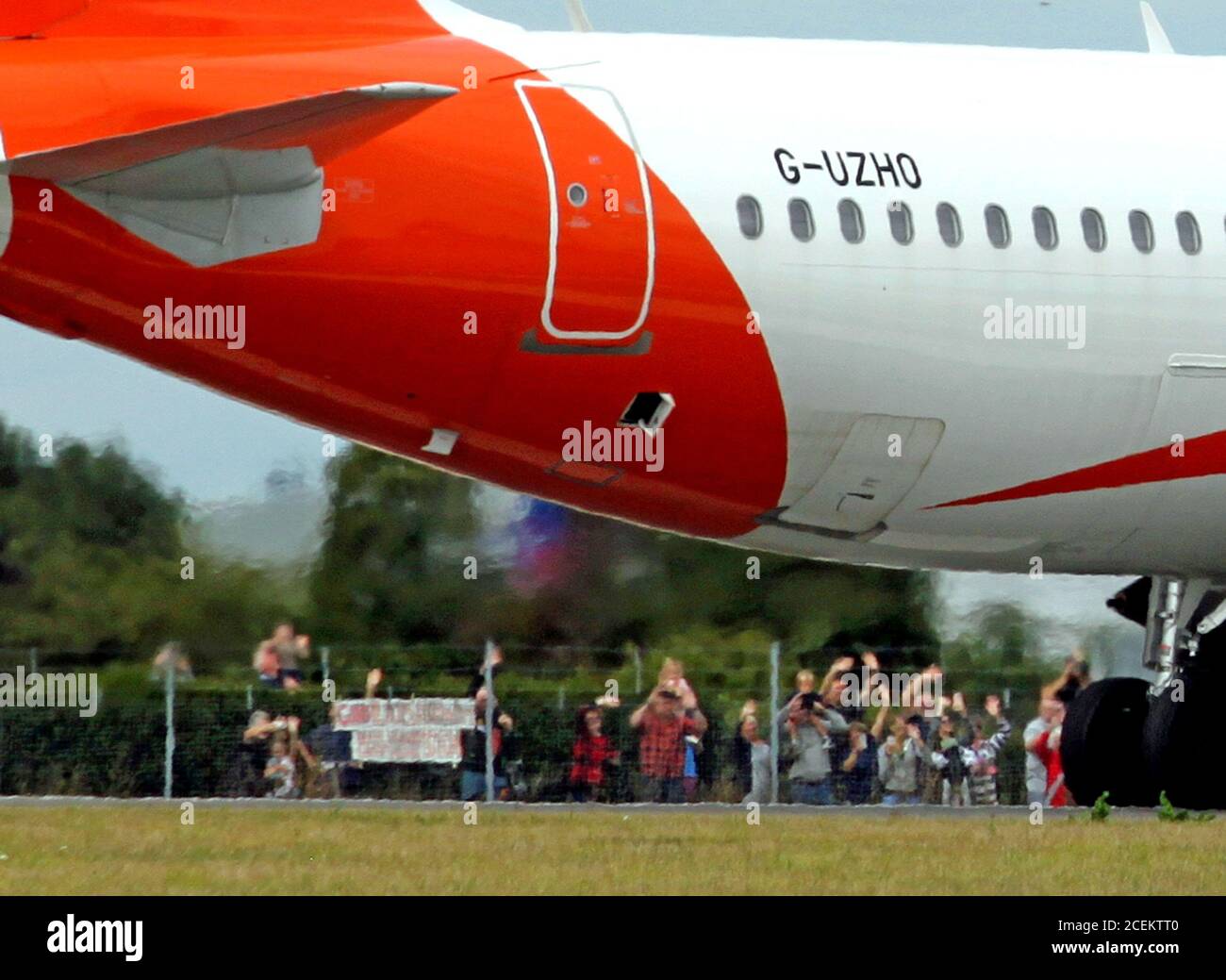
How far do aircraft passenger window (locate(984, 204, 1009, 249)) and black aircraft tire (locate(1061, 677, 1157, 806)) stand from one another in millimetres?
5512

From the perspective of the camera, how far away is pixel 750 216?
15.1m

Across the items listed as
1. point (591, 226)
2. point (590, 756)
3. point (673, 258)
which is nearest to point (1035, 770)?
point (590, 756)

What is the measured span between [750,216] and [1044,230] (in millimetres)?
2068

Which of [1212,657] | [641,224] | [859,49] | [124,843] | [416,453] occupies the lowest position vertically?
[124,843]

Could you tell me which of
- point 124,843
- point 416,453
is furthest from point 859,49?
point 124,843

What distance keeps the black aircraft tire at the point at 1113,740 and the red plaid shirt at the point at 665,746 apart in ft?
13.9

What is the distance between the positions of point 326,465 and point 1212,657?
31.2 feet

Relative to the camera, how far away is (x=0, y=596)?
79.6ft

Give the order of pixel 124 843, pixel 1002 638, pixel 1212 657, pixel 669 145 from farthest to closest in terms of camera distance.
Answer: pixel 1002 638 → pixel 1212 657 → pixel 124 843 → pixel 669 145

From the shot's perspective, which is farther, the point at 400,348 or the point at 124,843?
the point at 124,843

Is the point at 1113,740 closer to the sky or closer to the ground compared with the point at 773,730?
closer to the ground

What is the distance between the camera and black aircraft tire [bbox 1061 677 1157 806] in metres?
20.1

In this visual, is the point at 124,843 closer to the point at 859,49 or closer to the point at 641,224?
the point at 641,224

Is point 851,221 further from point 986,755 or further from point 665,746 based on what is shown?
point 986,755
